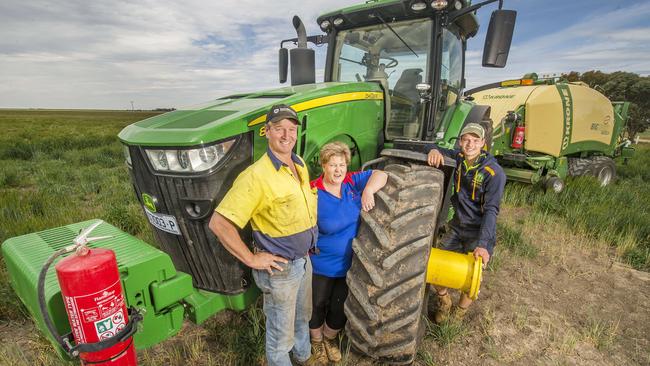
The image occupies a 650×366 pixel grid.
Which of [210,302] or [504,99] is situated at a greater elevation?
[504,99]

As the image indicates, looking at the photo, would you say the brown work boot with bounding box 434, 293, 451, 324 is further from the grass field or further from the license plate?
the license plate

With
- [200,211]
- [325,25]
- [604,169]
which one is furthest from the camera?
[604,169]

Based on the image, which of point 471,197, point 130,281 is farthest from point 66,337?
point 471,197

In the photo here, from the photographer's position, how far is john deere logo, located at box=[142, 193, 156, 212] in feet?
7.33

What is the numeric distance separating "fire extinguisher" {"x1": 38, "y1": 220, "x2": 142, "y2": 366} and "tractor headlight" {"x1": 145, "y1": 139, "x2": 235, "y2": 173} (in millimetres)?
668

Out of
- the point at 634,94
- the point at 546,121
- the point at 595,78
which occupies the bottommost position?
the point at 546,121

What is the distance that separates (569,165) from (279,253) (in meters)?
7.83

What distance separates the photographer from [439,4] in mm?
3244

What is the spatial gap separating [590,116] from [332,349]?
25.5ft

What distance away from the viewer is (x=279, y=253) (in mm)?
1964

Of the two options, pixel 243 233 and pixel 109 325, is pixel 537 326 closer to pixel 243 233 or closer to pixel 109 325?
pixel 243 233

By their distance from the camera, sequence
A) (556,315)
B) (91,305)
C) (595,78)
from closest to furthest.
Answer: (91,305)
(556,315)
(595,78)

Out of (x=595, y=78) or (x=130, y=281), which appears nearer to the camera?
(x=130, y=281)

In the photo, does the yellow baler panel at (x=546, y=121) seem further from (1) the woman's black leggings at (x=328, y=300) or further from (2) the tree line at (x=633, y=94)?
(2) the tree line at (x=633, y=94)
